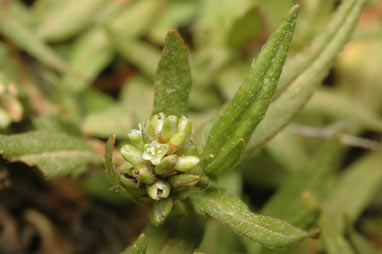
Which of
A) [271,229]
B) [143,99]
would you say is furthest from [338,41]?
[143,99]

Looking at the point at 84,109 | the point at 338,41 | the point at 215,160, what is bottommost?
the point at 84,109

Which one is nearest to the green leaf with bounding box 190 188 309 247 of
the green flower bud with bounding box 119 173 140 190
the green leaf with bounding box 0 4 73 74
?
the green flower bud with bounding box 119 173 140 190

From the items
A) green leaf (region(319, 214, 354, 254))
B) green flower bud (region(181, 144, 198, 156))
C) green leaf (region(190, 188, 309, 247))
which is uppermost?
green flower bud (region(181, 144, 198, 156))

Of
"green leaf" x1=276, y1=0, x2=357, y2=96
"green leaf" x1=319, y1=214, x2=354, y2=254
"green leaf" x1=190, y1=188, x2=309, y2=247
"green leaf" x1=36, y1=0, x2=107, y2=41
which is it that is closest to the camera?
"green leaf" x1=190, y1=188, x2=309, y2=247

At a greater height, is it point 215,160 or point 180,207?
point 215,160

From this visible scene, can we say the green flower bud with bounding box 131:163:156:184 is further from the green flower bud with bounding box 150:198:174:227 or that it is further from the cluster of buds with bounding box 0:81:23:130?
the cluster of buds with bounding box 0:81:23:130

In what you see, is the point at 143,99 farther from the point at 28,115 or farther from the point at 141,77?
the point at 28,115

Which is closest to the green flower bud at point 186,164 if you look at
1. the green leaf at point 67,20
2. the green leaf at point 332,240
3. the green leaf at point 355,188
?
the green leaf at point 332,240

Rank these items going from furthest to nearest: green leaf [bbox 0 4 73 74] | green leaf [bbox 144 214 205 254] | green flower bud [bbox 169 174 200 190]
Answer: green leaf [bbox 0 4 73 74] → green leaf [bbox 144 214 205 254] → green flower bud [bbox 169 174 200 190]
